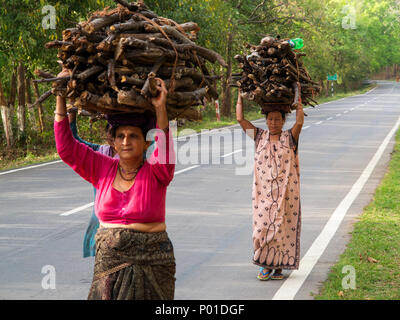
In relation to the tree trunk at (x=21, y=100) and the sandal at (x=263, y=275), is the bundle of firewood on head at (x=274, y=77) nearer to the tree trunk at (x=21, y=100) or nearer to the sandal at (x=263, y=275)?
the sandal at (x=263, y=275)

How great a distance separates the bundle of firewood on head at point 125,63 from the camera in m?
3.55

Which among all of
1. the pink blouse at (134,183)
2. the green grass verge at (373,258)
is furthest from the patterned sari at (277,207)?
the pink blouse at (134,183)

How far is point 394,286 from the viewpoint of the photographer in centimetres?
621

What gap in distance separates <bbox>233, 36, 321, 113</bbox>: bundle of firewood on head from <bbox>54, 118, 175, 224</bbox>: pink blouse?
298 cm

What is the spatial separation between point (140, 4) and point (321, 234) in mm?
5256

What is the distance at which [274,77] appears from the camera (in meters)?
6.59

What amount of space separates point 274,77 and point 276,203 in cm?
125

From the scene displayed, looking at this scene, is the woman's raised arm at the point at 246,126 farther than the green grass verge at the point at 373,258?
Yes

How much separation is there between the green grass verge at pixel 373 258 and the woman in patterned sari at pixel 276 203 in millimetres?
531

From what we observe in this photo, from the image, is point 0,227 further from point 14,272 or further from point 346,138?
point 346,138

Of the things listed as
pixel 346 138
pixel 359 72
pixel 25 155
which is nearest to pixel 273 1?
pixel 346 138

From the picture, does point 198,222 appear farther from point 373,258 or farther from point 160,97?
point 160,97

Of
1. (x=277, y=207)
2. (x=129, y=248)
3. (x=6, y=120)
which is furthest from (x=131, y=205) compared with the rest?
(x=6, y=120)

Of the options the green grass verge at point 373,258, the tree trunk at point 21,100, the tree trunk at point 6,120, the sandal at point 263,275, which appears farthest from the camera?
the tree trunk at point 21,100
